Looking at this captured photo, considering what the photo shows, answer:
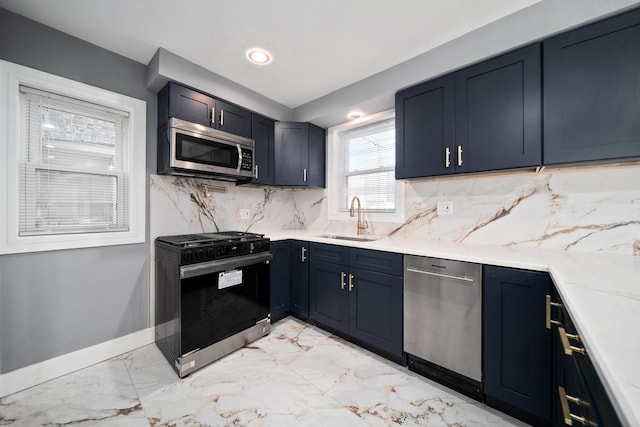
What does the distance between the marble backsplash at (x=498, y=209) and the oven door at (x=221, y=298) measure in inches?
30.1

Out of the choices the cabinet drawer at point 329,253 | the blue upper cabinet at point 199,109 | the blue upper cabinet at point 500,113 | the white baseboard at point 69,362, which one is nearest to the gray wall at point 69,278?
the white baseboard at point 69,362

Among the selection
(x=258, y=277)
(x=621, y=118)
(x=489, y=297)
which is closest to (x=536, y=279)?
(x=489, y=297)

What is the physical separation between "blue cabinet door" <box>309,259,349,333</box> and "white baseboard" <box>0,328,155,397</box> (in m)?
1.53

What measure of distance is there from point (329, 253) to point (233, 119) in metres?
1.67

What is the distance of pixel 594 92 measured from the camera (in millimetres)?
1439

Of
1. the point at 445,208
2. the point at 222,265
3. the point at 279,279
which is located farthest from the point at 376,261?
the point at 222,265

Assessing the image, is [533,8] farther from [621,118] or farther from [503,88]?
[621,118]

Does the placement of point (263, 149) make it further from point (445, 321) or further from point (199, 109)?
point (445, 321)

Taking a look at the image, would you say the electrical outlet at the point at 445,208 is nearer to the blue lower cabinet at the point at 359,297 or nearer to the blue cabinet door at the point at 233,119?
the blue lower cabinet at the point at 359,297

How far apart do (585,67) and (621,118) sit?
36cm

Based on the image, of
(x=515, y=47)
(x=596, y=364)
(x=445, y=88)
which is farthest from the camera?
(x=445, y=88)

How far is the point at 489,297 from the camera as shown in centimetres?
154

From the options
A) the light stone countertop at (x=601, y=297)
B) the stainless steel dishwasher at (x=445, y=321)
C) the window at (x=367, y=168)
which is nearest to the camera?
the light stone countertop at (x=601, y=297)

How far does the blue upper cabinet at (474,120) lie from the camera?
1.64m
